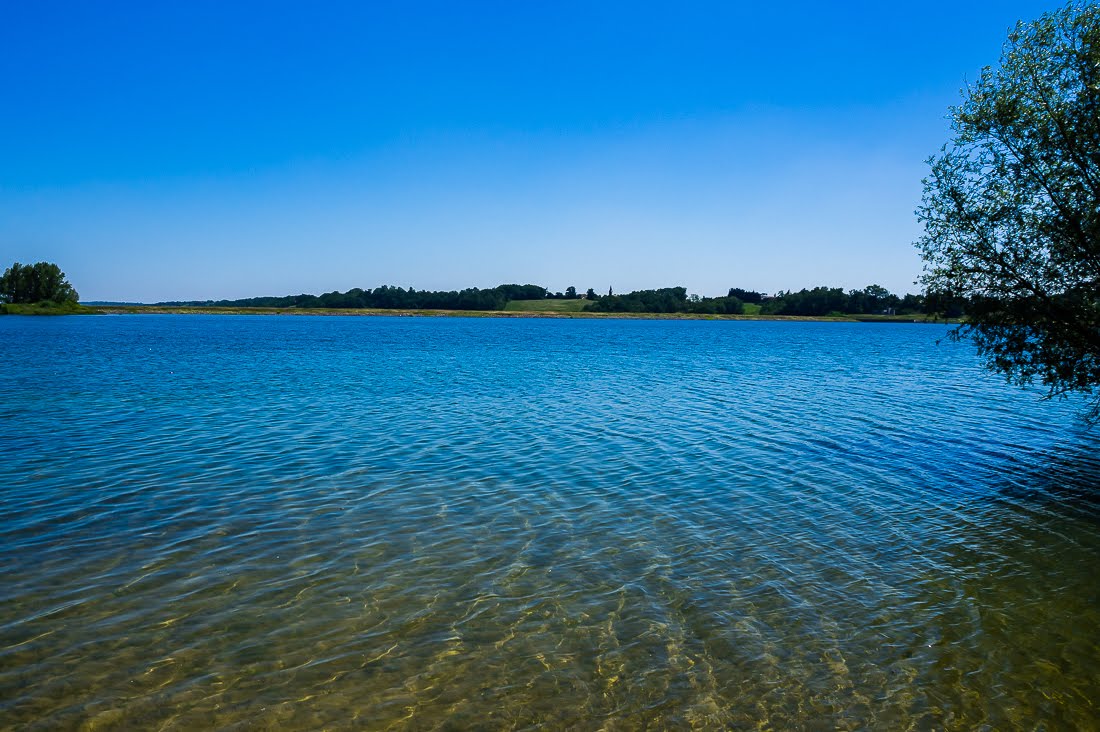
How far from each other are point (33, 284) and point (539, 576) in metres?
229

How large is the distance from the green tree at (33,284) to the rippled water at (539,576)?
201 meters

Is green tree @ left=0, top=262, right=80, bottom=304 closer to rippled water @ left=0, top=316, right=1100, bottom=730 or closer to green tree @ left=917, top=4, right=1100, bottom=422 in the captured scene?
rippled water @ left=0, top=316, right=1100, bottom=730

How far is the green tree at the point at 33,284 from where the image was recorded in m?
181

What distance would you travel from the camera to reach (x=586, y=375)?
48250 millimetres

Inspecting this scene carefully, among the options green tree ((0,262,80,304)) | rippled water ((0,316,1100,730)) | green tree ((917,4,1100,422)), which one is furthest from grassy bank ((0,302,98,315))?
green tree ((917,4,1100,422))

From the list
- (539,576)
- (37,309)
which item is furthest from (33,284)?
(539,576)

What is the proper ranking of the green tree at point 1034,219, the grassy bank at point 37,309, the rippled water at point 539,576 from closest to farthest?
1. the rippled water at point 539,576
2. the green tree at point 1034,219
3. the grassy bank at point 37,309

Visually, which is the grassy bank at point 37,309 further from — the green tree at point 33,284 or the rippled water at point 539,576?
the rippled water at point 539,576

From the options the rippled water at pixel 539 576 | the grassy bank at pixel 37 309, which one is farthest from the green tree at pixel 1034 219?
the grassy bank at pixel 37 309

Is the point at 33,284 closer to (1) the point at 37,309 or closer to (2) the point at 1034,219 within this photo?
(1) the point at 37,309

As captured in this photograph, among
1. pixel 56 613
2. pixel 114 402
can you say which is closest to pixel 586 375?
pixel 114 402

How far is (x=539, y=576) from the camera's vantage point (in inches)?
440

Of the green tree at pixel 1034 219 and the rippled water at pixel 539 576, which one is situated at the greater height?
the green tree at pixel 1034 219

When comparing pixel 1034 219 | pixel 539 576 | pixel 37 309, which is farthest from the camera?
pixel 37 309
